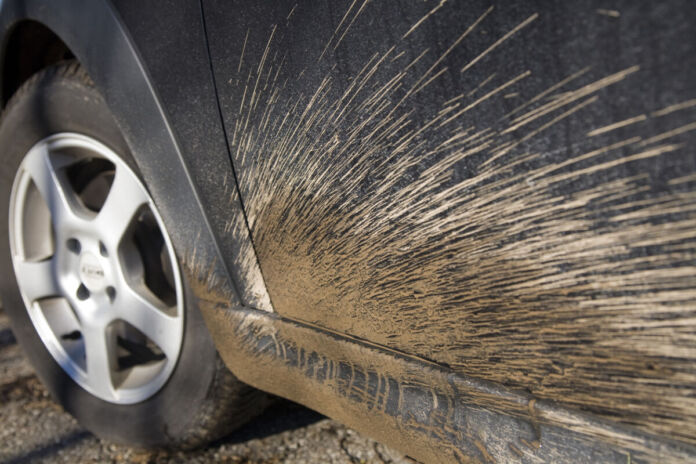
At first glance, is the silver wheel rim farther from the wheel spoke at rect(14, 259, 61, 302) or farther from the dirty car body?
the dirty car body

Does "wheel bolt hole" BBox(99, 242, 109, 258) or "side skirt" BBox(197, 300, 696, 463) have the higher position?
"wheel bolt hole" BBox(99, 242, 109, 258)

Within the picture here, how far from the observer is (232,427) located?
1.58 metres

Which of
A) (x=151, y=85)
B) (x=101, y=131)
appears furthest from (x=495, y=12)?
(x=101, y=131)

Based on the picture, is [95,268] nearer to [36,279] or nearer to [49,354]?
[36,279]

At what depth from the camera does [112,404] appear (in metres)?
1.65

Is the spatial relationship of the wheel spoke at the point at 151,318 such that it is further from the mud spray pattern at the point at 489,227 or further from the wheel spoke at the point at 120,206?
the mud spray pattern at the point at 489,227

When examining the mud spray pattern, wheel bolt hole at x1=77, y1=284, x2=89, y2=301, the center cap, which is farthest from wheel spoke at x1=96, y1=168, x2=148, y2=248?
the mud spray pattern

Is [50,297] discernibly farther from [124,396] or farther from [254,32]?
[254,32]

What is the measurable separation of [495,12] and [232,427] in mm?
1294

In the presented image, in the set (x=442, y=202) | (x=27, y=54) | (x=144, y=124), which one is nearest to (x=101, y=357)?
(x=144, y=124)

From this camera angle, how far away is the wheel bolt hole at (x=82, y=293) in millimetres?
1658

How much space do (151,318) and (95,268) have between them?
0.24 meters

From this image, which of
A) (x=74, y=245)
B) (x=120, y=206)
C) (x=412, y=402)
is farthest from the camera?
(x=74, y=245)

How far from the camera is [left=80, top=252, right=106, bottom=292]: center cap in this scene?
1563 millimetres
